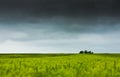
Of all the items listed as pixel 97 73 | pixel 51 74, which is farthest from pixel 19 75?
pixel 97 73

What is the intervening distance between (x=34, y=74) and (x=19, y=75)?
1.03 meters

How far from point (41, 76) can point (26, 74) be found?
81 centimetres

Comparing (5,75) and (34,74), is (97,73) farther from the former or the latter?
(5,75)

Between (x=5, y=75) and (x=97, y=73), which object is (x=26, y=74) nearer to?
(x=5, y=75)

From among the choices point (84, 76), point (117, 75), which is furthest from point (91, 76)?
point (117, 75)

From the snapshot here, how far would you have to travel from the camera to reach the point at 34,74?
52.6 ft

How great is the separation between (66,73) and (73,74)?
1.21ft

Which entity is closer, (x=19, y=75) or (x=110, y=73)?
(x=19, y=75)

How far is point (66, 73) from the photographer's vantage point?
16172 millimetres

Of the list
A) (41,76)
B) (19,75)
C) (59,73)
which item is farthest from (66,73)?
(19,75)

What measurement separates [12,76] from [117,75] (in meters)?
5.19

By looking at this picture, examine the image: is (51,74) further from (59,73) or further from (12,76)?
(12,76)

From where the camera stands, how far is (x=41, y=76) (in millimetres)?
15539

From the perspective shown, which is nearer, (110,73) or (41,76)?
(41,76)
